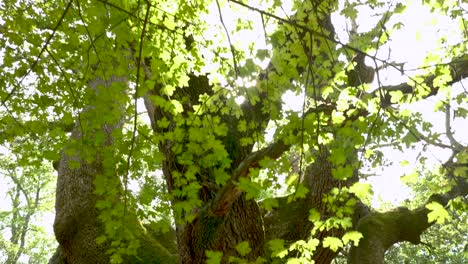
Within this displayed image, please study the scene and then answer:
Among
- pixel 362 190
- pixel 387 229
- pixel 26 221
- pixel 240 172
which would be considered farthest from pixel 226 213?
pixel 26 221

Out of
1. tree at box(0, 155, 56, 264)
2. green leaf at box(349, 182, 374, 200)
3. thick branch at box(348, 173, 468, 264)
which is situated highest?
tree at box(0, 155, 56, 264)

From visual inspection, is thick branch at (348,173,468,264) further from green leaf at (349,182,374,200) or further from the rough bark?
green leaf at (349,182,374,200)

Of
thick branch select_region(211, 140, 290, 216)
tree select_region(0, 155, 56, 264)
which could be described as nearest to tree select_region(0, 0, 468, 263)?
thick branch select_region(211, 140, 290, 216)

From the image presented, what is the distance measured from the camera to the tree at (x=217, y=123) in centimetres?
281

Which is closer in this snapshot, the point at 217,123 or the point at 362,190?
the point at 362,190

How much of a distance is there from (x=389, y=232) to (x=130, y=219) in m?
3.54

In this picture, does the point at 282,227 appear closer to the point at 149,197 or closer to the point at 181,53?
the point at 149,197

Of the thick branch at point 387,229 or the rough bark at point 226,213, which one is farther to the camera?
the thick branch at point 387,229

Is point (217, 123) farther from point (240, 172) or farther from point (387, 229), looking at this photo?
point (387, 229)

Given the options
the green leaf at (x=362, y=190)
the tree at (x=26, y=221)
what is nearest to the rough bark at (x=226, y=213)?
the green leaf at (x=362, y=190)

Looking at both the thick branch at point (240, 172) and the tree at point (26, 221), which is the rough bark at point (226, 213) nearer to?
the thick branch at point (240, 172)

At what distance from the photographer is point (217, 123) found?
3.66 m

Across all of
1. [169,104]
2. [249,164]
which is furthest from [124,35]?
[249,164]

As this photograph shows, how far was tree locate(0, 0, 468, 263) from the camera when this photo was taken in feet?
9.22
